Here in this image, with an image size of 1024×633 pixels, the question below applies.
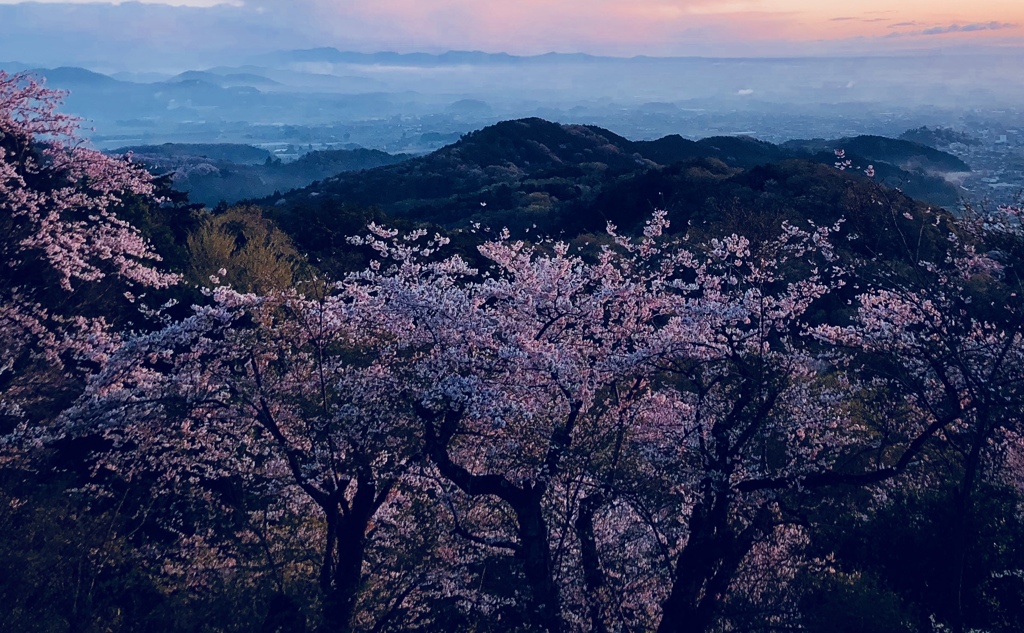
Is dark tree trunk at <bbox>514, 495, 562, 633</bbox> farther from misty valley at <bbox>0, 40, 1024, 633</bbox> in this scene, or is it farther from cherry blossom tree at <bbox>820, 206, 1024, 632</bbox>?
cherry blossom tree at <bbox>820, 206, 1024, 632</bbox>

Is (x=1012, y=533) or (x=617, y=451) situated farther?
(x=617, y=451)

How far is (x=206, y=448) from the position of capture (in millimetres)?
11719

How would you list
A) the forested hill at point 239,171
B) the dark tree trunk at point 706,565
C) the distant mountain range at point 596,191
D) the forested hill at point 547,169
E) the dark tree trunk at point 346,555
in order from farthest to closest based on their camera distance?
the forested hill at point 239,171 < the forested hill at point 547,169 < the distant mountain range at point 596,191 < the dark tree trunk at point 346,555 < the dark tree trunk at point 706,565

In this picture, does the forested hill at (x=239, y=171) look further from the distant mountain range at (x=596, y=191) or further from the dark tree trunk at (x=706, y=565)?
the dark tree trunk at (x=706, y=565)

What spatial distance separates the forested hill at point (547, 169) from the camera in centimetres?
6494

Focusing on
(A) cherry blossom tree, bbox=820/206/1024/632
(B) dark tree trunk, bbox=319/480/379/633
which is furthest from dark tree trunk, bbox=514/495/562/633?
(A) cherry blossom tree, bbox=820/206/1024/632

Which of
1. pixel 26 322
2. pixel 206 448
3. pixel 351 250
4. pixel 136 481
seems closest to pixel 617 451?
pixel 206 448

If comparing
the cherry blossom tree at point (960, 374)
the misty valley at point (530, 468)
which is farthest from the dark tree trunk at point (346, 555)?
the cherry blossom tree at point (960, 374)

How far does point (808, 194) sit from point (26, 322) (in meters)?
42.3

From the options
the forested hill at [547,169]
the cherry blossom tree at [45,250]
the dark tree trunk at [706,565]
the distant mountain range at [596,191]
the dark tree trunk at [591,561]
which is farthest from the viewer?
the forested hill at [547,169]

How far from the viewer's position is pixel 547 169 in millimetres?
87250

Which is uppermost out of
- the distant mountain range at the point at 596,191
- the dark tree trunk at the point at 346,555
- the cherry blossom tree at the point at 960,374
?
the distant mountain range at the point at 596,191

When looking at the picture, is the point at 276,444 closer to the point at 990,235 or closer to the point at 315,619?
the point at 315,619

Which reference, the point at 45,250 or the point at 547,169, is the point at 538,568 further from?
the point at 547,169
